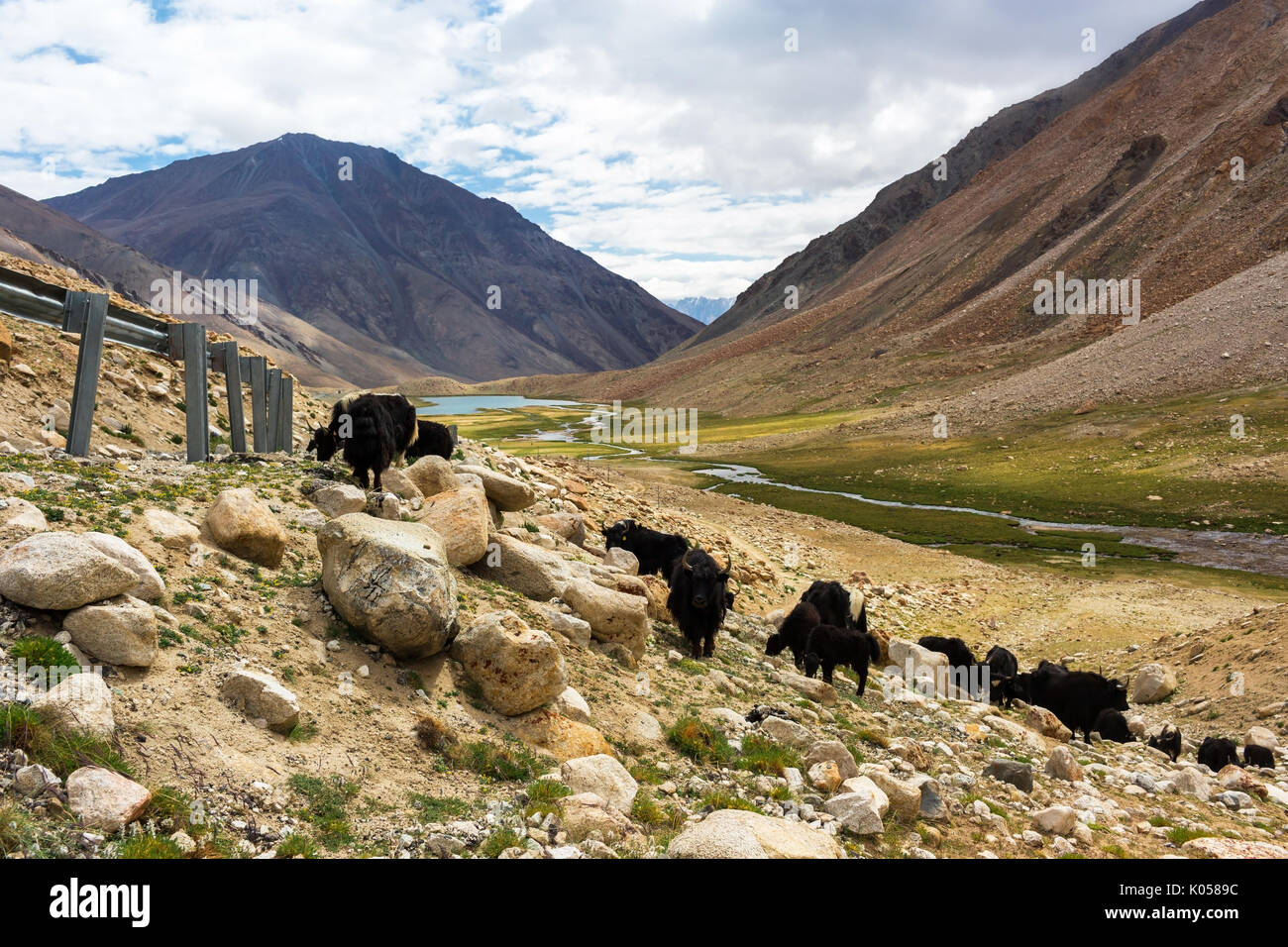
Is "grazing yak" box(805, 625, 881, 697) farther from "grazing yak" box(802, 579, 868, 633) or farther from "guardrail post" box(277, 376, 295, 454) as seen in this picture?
"guardrail post" box(277, 376, 295, 454)

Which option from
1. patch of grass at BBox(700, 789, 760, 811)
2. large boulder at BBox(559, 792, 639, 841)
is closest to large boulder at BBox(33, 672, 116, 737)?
large boulder at BBox(559, 792, 639, 841)

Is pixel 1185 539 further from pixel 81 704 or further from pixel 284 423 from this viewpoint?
pixel 81 704

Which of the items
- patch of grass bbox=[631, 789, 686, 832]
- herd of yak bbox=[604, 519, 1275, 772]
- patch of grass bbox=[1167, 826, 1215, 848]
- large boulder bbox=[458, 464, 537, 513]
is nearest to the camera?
patch of grass bbox=[631, 789, 686, 832]

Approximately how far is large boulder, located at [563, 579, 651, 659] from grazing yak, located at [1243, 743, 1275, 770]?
9629 millimetres

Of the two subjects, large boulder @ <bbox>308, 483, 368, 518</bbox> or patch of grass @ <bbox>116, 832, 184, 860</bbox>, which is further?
large boulder @ <bbox>308, 483, 368, 518</bbox>

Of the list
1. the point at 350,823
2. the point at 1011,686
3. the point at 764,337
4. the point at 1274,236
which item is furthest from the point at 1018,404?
the point at 764,337

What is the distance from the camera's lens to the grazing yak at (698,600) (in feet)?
40.1

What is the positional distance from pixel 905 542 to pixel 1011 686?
20.0m

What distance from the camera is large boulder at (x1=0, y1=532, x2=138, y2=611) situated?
520 centimetres

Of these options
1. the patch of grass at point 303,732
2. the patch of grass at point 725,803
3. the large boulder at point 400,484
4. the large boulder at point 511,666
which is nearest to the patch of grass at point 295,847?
the patch of grass at point 303,732

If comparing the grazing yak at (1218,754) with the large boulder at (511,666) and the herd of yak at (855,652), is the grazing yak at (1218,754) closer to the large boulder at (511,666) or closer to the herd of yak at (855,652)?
the herd of yak at (855,652)

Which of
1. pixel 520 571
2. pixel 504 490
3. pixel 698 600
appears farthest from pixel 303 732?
pixel 698 600
